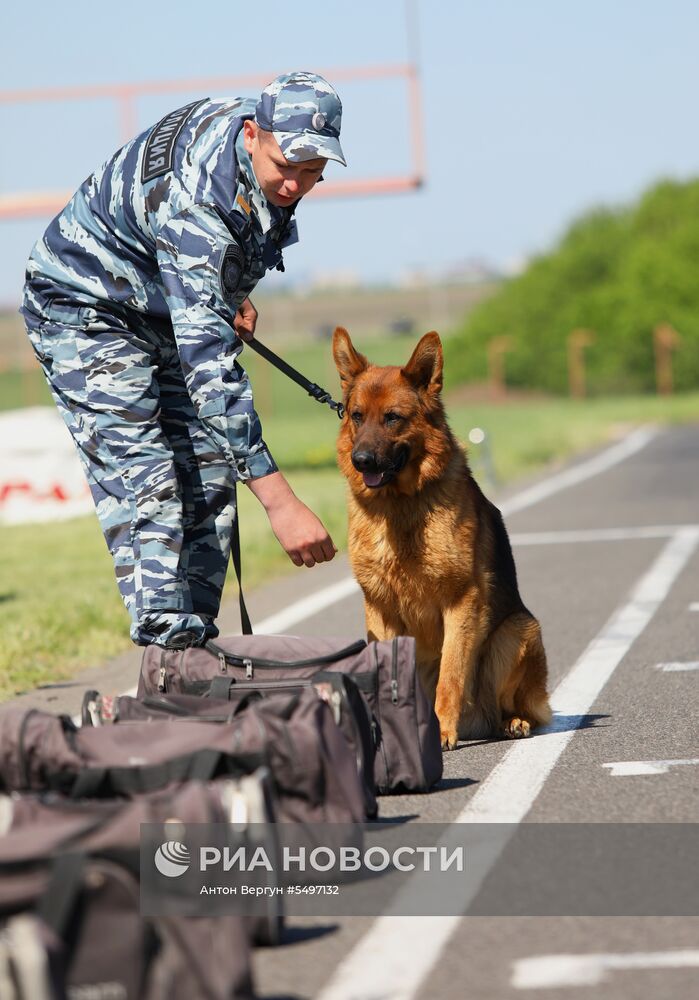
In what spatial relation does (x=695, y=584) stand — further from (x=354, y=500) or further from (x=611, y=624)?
(x=354, y=500)

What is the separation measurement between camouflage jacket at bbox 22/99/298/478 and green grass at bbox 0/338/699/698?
103 inches

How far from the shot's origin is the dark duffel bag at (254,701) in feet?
14.5

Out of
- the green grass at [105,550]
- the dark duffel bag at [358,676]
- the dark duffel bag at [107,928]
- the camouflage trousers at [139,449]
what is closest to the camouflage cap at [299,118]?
the camouflage trousers at [139,449]

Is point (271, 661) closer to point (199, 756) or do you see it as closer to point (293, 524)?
point (293, 524)

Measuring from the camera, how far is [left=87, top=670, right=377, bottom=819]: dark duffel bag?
4.43 metres

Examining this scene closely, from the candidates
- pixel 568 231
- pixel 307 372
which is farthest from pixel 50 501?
pixel 568 231

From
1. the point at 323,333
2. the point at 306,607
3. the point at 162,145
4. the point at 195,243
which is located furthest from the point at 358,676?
the point at 323,333

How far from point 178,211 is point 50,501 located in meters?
12.0

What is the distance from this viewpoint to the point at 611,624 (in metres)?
8.77

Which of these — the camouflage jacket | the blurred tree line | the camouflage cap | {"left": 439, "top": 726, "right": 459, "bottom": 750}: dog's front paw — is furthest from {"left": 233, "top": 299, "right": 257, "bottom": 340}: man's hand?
the blurred tree line

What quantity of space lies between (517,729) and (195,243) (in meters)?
2.25

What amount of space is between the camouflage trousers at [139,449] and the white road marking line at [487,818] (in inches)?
46.6

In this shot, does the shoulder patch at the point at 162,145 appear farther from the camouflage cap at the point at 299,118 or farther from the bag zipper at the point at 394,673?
the bag zipper at the point at 394,673

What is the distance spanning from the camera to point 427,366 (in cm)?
613
